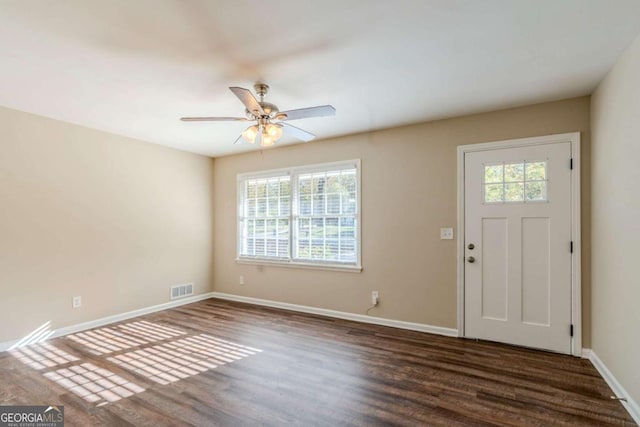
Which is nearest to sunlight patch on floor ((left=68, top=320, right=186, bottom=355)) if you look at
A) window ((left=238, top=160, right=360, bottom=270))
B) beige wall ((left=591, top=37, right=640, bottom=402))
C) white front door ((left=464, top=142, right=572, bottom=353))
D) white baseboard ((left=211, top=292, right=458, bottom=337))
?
white baseboard ((left=211, top=292, right=458, bottom=337))

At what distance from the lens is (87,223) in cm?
393

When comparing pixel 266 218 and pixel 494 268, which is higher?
pixel 266 218

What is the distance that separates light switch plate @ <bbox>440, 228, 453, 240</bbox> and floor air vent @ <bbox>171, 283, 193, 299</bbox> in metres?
4.00

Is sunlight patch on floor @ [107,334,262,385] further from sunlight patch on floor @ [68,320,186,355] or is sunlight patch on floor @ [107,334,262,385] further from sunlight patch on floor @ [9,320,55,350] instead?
sunlight patch on floor @ [9,320,55,350]

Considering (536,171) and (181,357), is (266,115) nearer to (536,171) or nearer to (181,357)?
(181,357)

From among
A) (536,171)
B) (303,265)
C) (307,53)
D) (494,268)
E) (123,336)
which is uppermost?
(307,53)

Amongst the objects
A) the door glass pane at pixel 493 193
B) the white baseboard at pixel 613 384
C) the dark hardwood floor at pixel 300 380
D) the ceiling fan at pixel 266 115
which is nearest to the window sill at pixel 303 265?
the dark hardwood floor at pixel 300 380

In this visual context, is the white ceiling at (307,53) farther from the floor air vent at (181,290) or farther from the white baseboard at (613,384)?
the floor air vent at (181,290)

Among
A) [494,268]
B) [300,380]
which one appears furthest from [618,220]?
[300,380]

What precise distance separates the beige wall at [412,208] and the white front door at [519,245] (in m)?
0.16

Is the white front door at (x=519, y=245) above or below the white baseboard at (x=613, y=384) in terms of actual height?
above

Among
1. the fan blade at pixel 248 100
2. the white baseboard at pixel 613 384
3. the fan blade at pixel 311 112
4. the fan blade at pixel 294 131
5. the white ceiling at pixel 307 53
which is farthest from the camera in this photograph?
the fan blade at pixel 294 131

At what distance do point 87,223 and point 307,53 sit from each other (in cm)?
350

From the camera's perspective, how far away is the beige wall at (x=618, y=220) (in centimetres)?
211
